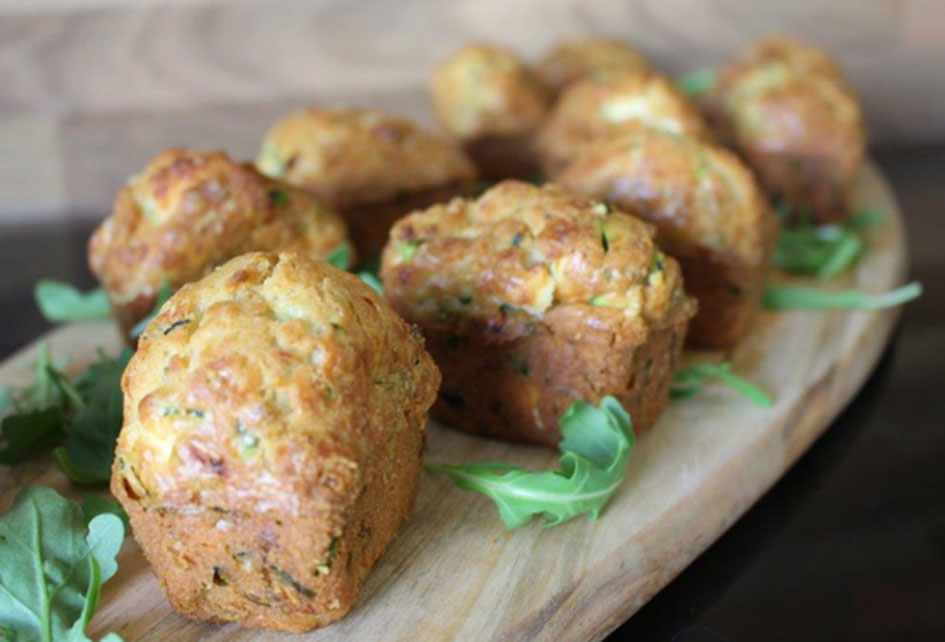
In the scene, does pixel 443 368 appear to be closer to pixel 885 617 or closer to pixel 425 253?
pixel 425 253

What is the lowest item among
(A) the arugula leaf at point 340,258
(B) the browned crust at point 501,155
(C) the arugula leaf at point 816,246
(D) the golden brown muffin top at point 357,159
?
(C) the arugula leaf at point 816,246

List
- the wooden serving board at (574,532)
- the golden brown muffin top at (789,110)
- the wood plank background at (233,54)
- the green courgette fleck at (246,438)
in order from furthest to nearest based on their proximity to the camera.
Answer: the wood plank background at (233,54) < the golden brown muffin top at (789,110) < the wooden serving board at (574,532) < the green courgette fleck at (246,438)

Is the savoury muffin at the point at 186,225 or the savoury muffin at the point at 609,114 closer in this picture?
the savoury muffin at the point at 186,225

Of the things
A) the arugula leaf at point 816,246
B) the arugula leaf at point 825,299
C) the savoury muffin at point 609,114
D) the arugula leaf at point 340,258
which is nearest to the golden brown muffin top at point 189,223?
the arugula leaf at point 340,258

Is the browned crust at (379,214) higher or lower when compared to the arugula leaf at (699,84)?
lower

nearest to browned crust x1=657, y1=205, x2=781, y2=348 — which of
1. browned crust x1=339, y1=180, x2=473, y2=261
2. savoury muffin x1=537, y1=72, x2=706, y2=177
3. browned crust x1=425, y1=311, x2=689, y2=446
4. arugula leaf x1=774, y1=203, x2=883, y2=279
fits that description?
browned crust x1=425, y1=311, x2=689, y2=446

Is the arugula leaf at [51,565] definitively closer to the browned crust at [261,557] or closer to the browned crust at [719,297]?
the browned crust at [261,557]

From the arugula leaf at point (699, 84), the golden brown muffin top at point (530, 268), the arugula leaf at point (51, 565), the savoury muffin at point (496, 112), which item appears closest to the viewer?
the arugula leaf at point (51, 565)
